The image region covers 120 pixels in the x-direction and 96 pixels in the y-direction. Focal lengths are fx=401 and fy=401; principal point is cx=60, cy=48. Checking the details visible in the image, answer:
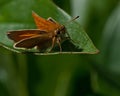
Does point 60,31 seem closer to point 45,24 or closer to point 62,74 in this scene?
point 45,24

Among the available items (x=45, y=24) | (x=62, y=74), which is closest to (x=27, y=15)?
(x=45, y=24)

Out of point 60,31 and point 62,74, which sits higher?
point 60,31

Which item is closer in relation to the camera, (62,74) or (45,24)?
(45,24)

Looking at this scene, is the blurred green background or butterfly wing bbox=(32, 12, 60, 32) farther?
the blurred green background

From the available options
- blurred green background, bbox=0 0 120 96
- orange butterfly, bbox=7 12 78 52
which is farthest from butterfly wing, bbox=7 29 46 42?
blurred green background, bbox=0 0 120 96

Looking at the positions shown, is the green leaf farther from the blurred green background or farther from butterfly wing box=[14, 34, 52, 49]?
the blurred green background

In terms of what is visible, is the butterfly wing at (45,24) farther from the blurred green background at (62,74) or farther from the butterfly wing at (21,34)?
the blurred green background at (62,74)
